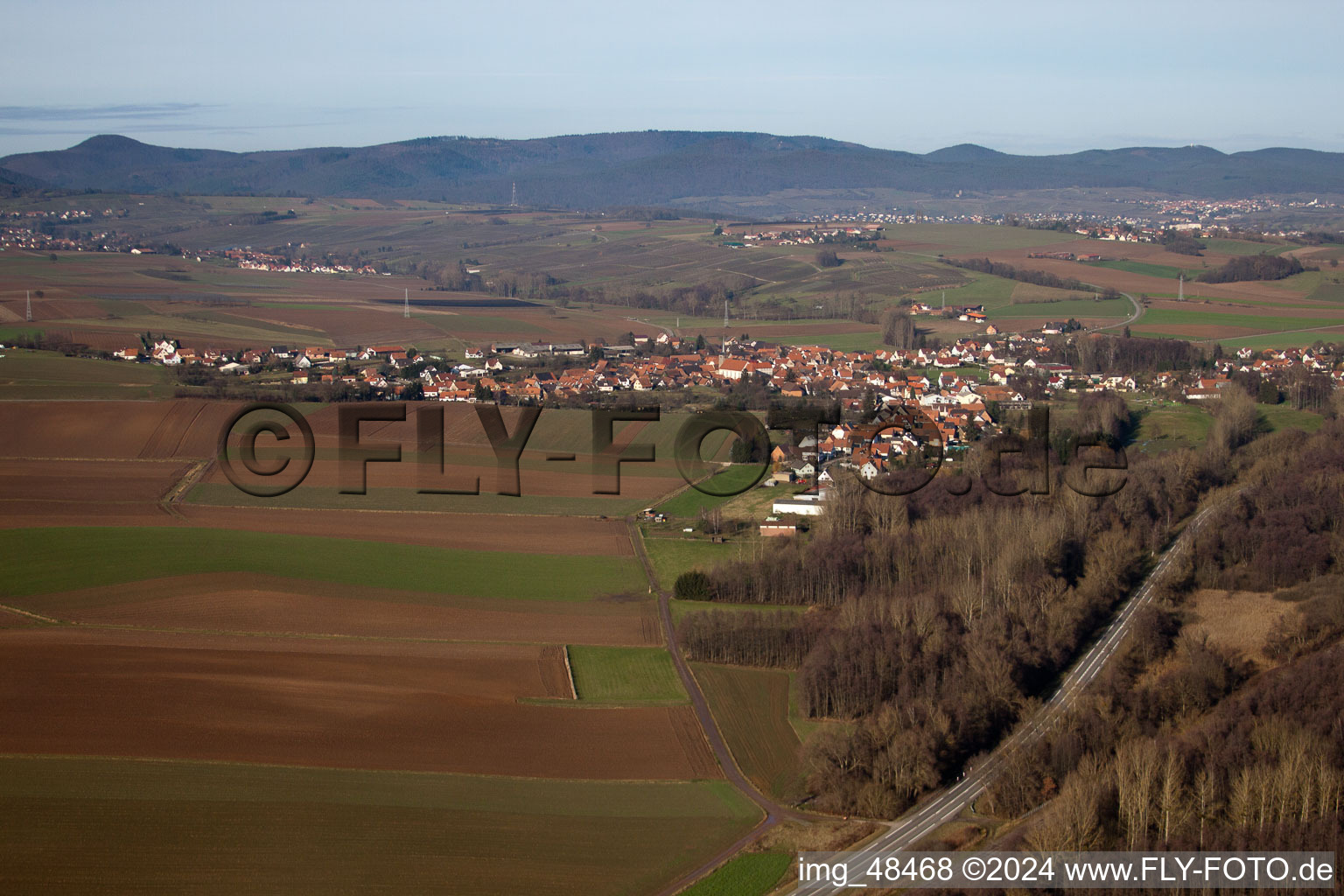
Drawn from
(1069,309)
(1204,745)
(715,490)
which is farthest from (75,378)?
(1069,309)

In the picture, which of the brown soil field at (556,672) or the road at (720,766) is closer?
the road at (720,766)

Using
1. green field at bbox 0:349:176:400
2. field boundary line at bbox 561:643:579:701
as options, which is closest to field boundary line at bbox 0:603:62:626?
field boundary line at bbox 561:643:579:701

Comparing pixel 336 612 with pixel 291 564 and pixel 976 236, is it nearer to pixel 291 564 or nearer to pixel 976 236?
pixel 291 564

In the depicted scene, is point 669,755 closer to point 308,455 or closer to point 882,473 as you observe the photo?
point 882,473

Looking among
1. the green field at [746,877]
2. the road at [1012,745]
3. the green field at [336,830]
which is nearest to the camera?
the green field at [336,830]

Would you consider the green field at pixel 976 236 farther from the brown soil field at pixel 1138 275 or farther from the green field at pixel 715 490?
the green field at pixel 715 490

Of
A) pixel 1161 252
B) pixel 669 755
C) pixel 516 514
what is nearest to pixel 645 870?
pixel 669 755

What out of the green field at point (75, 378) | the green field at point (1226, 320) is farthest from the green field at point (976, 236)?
the green field at point (75, 378)

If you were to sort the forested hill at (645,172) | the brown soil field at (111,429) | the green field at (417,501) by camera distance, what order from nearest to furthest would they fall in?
the green field at (417,501) → the brown soil field at (111,429) → the forested hill at (645,172)
